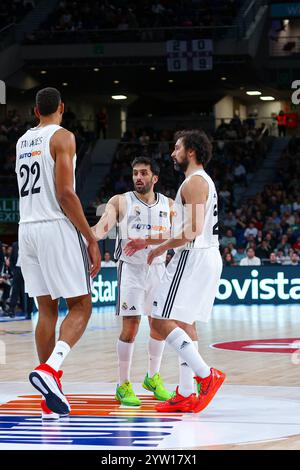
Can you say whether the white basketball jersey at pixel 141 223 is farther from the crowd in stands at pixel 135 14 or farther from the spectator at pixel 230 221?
the crowd in stands at pixel 135 14

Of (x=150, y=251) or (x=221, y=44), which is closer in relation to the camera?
(x=150, y=251)

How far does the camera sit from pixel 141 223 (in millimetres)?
8086

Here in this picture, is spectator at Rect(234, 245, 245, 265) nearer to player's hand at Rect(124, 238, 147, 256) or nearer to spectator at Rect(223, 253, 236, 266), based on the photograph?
spectator at Rect(223, 253, 236, 266)

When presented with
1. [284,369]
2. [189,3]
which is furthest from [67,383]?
[189,3]

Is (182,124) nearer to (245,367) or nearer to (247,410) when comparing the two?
(245,367)

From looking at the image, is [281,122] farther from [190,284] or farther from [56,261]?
[56,261]

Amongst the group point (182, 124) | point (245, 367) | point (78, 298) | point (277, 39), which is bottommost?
point (245, 367)

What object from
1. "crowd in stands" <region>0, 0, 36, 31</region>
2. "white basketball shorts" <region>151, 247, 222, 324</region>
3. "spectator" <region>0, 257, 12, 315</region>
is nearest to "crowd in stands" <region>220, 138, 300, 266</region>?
"spectator" <region>0, 257, 12, 315</region>

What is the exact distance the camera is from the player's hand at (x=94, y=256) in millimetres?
6703

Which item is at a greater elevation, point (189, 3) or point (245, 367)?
point (189, 3)

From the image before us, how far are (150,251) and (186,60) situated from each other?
23989 millimetres

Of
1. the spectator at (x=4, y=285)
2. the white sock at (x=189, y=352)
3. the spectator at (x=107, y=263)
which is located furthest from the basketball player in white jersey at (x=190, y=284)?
the spectator at (x=107, y=263)

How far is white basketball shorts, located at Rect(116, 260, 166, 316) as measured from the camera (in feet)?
25.7

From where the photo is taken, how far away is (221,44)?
31.7 metres
